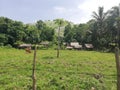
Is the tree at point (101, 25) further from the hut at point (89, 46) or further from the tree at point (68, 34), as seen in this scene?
the tree at point (68, 34)

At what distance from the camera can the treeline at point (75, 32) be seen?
40.8 m

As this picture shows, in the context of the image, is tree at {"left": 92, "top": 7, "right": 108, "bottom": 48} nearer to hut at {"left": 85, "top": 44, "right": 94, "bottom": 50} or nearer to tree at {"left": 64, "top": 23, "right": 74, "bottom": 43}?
hut at {"left": 85, "top": 44, "right": 94, "bottom": 50}

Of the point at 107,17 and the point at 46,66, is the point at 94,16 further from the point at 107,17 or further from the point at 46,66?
the point at 46,66

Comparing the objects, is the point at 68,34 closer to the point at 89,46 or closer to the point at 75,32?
the point at 75,32

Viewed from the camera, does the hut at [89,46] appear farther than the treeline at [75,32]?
Yes

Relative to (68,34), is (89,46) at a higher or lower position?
lower

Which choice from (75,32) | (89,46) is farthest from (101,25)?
(75,32)

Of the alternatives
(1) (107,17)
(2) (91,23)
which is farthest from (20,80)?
(2) (91,23)

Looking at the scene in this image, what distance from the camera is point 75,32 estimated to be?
50156 mm

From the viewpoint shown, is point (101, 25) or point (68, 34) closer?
point (101, 25)

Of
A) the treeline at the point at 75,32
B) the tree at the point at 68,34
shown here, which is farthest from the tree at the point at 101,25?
the tree at the point at 68,34

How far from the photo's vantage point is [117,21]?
37.9 metres

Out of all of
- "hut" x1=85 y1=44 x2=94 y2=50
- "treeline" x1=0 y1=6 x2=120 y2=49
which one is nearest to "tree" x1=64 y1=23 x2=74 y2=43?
"treeline" x1=0 y1=6 x2=120 y2=49

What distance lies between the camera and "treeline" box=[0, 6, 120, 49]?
4084 cm
